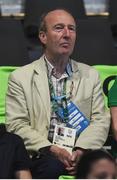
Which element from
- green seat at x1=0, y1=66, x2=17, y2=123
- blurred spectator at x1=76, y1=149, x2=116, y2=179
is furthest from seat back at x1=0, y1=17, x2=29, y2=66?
blurred spectator at x1=76, y1=149, x2=116, y2=179

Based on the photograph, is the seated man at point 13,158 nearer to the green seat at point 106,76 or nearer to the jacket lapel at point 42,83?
the jacket lapel at point 42,83

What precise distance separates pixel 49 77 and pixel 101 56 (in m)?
1.51

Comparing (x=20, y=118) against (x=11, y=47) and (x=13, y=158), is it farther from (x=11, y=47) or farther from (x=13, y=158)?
(x=11, y=47)

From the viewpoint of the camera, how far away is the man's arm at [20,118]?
11.6 ft

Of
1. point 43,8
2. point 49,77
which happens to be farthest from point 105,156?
point 43,8

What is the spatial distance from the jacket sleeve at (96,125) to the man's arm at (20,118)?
0.75 ft

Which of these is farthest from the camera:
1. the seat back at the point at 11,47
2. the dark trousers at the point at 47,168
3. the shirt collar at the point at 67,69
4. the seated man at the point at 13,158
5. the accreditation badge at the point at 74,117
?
the seat back at the point at 11,47

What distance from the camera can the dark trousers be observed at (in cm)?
338

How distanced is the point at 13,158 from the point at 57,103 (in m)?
0.62

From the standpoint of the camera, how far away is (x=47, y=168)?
339 centimetres

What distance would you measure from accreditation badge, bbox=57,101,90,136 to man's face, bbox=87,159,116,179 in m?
1.04

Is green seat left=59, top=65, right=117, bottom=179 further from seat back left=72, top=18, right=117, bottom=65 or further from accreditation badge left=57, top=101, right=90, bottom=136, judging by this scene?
seat back left=72, top=18, right=117, bottom=65

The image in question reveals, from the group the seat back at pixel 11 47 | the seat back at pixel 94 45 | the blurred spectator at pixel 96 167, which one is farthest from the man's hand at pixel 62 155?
the seat back at pixel 94 45

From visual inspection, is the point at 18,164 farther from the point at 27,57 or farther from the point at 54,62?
the point at 27,57
